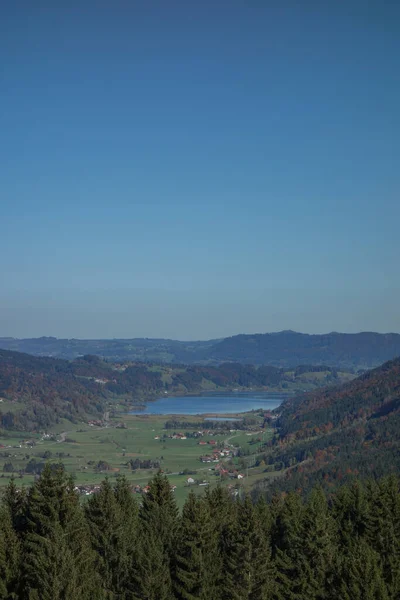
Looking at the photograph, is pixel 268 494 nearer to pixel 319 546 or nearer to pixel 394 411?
pixel 394 411

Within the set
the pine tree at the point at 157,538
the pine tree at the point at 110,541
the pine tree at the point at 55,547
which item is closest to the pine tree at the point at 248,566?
the pine tree at the point at 157,538

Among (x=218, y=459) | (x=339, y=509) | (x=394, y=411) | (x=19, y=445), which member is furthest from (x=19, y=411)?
(x=339, y=509)

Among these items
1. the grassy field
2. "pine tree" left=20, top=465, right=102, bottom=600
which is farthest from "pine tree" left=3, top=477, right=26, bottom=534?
the grassy field

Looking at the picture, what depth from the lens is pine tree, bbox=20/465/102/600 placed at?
70.2 ft

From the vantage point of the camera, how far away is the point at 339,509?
124 feet

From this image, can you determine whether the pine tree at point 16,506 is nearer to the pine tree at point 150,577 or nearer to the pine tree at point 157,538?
the pine tree at point 157,538

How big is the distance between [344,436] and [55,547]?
106318 mm

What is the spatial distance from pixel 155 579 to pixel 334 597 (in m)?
6.21

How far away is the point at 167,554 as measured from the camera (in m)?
27.2

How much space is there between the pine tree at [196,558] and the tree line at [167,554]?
0.04 m

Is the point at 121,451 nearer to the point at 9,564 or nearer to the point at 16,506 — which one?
the point at 16,506

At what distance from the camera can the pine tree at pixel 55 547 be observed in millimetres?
21406

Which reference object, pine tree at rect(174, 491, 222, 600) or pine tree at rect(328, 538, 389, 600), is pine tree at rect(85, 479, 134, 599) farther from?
pine tree at rect(328, 538, 389, 600)

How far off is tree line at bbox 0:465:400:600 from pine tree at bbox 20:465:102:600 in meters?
0.04
